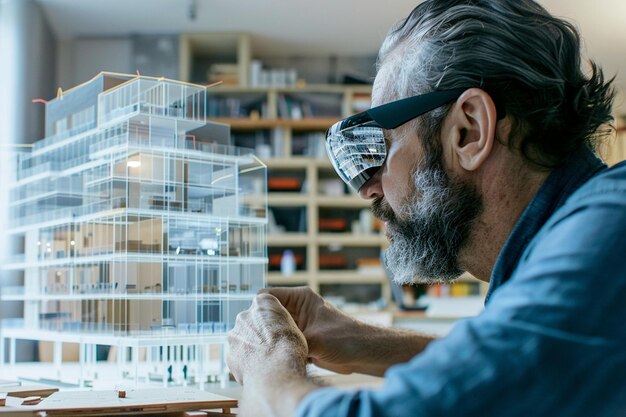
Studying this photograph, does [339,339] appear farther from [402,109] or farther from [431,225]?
[402,109]

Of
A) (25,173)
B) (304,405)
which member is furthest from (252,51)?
(304,405)

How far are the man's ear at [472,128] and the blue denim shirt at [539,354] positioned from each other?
0.27 meters

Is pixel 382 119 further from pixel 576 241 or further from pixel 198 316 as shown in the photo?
pixel 198 316

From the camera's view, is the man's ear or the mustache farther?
the mustache

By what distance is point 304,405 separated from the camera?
0.59 metres

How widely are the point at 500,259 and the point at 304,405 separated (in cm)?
31

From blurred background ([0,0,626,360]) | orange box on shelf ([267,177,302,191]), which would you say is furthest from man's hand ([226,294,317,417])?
orange box on shelf ([267,177,302,191])

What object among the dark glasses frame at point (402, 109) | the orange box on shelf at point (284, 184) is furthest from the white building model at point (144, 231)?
the orange box on shelf at point (284, 184)

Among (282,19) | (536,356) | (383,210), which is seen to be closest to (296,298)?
(383,210)

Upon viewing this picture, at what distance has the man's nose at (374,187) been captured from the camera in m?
0.96

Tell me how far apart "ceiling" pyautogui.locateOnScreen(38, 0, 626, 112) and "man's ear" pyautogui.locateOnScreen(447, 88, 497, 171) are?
4.66m

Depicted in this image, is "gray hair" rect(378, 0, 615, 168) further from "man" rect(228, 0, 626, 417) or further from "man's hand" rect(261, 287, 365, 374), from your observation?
"man's hand" rect(261, 287, 365, 374)

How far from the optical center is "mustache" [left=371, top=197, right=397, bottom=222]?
38.0 inches

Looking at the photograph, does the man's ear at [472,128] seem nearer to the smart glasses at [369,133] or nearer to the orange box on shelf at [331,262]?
the smart glasses at [369,133]
